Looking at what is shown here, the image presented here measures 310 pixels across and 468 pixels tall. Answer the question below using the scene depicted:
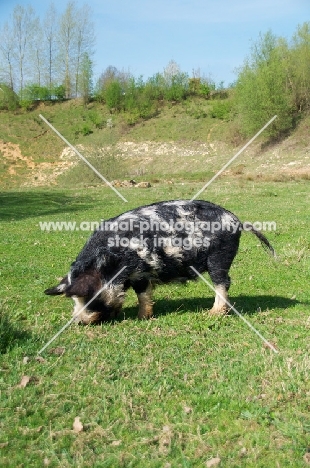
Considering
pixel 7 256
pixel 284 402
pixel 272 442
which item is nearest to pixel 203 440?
pixel 272 442

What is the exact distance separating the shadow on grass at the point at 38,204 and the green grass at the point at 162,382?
55.0ft

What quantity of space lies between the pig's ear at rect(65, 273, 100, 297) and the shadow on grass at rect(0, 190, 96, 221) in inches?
721

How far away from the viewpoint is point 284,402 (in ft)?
19.2

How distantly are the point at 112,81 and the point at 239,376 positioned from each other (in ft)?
325

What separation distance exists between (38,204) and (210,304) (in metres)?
24.5

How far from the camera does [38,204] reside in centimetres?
3294

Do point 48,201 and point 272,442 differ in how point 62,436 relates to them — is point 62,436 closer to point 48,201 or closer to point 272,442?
point 272,442

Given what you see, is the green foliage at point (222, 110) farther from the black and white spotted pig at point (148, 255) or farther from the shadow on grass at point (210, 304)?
the black and white spotted pig at point (148, 255)

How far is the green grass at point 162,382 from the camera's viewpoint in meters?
5.02

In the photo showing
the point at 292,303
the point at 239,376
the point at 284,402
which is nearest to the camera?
the point at 284,402

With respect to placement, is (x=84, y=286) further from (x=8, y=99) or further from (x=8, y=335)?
(x=8, y=99)

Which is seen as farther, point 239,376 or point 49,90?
point 49,90

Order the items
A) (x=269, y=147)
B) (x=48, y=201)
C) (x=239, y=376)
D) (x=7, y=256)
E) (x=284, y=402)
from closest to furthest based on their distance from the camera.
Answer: (x=284, y=402) < (x=239, y=376) < (x=7, y=256) < (x=48, y=201) < (x=269, y=147)

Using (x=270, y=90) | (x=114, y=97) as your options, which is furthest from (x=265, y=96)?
(x=114, y=97)
